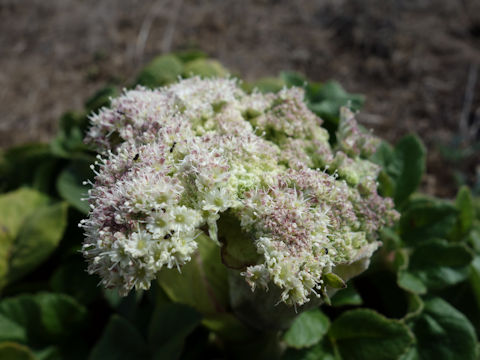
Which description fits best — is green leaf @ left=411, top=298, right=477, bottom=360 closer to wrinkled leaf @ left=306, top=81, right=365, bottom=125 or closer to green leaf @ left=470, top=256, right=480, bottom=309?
green leaf @ left=470, top=256, right=480, bottom=309

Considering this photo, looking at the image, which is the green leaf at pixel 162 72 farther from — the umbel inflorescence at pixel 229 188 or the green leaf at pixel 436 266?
the green leaf at pixel 436 266

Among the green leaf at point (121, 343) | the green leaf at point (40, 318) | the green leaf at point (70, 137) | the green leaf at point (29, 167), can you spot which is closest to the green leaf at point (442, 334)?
the green leaf at point (121, 343)

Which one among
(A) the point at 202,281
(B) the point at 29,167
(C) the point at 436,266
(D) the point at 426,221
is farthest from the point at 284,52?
(A) the point at 202,281

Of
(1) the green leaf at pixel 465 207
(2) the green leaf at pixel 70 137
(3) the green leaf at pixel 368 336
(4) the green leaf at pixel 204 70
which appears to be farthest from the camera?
(2) the green leaf at pixel 70 137

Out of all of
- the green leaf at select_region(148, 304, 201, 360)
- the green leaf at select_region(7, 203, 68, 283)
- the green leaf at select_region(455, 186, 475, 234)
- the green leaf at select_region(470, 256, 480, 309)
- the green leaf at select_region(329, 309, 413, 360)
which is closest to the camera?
the green leaf at select_region(329, 309, 413, 360)

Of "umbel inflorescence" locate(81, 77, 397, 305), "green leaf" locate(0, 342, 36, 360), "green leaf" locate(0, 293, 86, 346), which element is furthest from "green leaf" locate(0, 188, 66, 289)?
"umbel inflorescence" locate(81, 77, 397, 305)

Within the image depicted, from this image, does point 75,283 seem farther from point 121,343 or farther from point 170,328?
point 170,328
